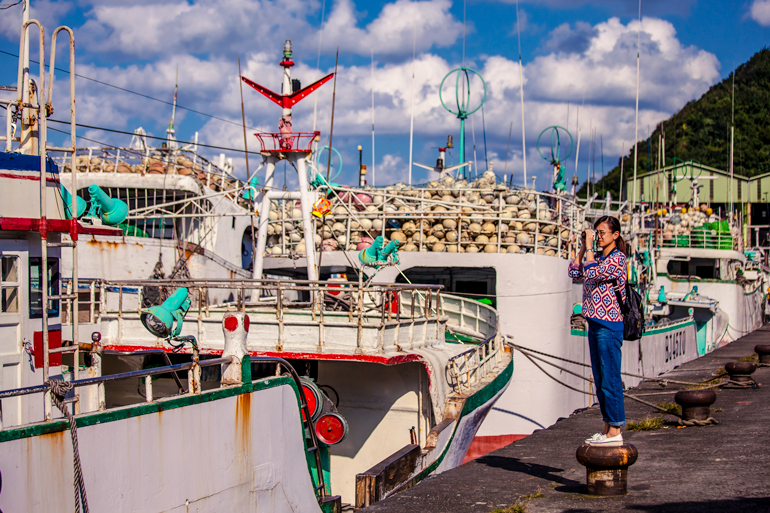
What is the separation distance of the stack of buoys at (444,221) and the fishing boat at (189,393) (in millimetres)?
5018

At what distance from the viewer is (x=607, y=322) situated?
5.43 meters

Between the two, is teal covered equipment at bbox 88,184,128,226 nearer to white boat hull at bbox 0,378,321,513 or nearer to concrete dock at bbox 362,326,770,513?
white boat hull at bbox 0,378,321,513

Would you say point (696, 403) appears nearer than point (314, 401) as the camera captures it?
Yes

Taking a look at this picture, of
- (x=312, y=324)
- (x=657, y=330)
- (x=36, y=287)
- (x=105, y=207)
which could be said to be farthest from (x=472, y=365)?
(x=657, y=330)

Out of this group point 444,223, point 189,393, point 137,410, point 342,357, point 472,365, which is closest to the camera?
point 137,410

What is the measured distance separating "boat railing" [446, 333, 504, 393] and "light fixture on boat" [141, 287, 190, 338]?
412 cm

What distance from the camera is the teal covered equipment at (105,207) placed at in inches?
359

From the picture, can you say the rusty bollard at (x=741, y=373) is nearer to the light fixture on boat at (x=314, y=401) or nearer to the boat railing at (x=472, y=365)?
the boat railing at (x=472, y=365)

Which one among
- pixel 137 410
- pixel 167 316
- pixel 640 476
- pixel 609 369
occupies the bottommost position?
pixel 640 476

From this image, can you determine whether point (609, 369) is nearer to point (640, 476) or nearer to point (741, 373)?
point (640, 476)

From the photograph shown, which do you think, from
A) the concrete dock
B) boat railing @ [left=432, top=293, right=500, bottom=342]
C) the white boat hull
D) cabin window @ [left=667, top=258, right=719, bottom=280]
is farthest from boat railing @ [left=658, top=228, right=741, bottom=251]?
the white boat hull

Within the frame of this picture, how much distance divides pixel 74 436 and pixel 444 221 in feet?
45.7

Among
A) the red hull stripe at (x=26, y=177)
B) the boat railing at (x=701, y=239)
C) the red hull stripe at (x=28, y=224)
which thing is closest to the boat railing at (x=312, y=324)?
the red hull stripe at (x=28, y=224)

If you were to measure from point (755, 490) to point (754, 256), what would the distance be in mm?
45061
